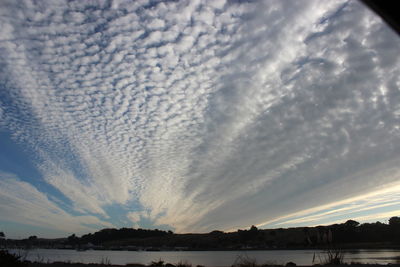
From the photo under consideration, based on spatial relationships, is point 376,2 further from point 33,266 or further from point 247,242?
point 247,242

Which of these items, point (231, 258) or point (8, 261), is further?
point (231, 258)

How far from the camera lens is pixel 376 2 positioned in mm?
1521

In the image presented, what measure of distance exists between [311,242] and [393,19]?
56.9ft

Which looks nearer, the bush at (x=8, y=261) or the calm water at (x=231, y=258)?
the bush at (x=8, y=261)

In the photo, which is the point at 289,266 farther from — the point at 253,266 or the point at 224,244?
the point at 224,244

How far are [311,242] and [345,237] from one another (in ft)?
288

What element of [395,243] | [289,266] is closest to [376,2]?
[289,266]

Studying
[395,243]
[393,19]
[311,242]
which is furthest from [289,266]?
[395,243]

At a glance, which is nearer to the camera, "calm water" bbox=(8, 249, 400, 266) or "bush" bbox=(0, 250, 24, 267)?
"bush" bbox=(0, 250, 24, 267)

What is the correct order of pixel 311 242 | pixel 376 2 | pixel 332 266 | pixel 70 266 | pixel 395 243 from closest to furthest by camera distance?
pixel 376 2 → pixel 332 266 → pixel 311 242 → pixel 70 266 → pixel 395 243

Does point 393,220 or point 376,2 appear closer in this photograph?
point 376,2

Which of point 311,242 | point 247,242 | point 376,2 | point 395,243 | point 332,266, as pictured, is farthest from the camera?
point 247,242

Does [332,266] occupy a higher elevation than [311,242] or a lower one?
lower

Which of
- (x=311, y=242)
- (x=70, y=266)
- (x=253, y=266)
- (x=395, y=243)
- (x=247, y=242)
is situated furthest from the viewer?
(x=247, y=242)
